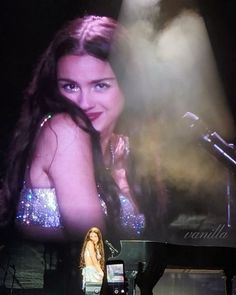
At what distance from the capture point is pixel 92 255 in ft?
24.4

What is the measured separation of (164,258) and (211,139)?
148 inches

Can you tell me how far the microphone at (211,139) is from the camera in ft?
26.9

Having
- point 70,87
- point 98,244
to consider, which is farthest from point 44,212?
point 70,87

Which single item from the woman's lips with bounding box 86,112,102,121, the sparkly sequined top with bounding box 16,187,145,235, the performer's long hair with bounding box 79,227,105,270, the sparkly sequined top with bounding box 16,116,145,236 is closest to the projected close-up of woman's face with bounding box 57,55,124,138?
the woman's lips with bounding box 86,112,102,121

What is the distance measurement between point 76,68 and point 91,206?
6.96 feet

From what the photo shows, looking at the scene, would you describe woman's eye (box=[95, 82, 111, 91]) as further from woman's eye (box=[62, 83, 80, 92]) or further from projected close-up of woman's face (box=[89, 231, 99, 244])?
projected close-up of woman's face (box=[89, 231, 99, 244])

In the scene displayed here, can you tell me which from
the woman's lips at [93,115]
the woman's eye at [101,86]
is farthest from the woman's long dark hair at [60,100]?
the woman's eye at [101,86]

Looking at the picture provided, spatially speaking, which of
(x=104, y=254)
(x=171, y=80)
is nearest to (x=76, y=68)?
(x=171, y=80)

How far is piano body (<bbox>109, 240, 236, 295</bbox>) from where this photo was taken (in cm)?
463

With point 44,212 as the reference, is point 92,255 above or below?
below

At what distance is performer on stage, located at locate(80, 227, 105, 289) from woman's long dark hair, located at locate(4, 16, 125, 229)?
414 millimetres

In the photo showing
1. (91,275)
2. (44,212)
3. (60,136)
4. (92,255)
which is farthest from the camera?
(60,136)

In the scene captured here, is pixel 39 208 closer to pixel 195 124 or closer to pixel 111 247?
pixel 111 247

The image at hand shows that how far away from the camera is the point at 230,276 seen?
16.9 feet
